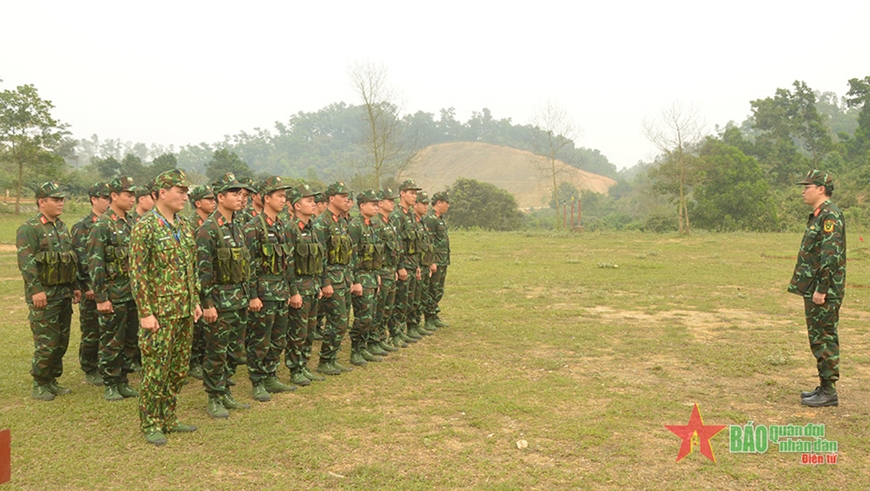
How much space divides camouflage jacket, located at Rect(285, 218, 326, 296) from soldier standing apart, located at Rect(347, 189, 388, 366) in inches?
34.8

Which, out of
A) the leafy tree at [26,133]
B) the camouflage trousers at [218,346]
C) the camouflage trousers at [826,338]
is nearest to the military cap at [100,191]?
the camouflage trousers at [218,346]

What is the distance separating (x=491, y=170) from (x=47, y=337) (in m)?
100

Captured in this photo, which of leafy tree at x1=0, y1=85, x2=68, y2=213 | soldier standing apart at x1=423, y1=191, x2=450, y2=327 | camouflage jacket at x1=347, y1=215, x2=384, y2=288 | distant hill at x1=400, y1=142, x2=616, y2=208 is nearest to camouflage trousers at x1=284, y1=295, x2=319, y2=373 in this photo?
camouflage jacket at x1=347, y1=215, x2=384, y2=288

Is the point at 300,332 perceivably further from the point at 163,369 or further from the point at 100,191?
the point at 100,191

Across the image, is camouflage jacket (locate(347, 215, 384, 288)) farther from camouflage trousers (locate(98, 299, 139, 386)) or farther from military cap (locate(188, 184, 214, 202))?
Answer: camouflage trousers (locate(98, 299, 139, 386))

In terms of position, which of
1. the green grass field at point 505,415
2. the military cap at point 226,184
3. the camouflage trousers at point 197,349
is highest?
the military cap at point 226,184

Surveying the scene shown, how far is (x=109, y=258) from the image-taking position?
5.84m

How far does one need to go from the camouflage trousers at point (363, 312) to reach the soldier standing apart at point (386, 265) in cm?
31

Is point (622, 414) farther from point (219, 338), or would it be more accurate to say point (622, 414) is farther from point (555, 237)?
point (555, 237)

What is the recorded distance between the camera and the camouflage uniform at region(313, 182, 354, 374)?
662 centimetres

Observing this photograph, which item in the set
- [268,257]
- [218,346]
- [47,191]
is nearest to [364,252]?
[268,257]

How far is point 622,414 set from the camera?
5.39 metres

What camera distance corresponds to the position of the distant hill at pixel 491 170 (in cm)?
9488

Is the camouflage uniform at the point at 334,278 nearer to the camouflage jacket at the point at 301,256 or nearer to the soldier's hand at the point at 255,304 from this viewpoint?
the camouflage jacket at the point at 301,256
